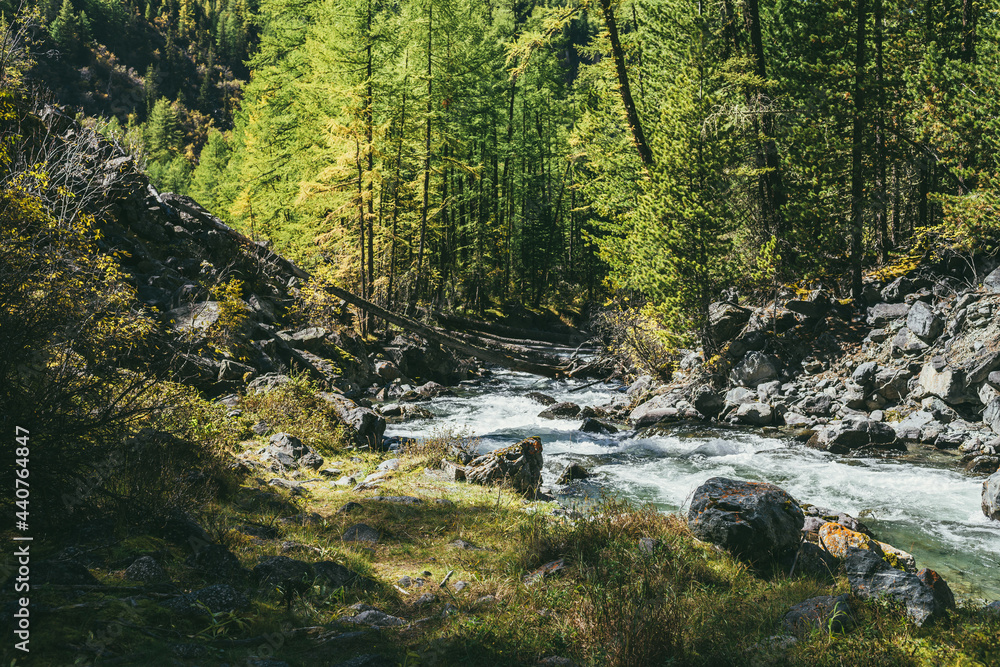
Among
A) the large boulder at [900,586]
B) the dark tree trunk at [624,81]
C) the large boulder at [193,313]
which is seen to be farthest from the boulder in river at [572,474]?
the dark tree trunk at [624,81]

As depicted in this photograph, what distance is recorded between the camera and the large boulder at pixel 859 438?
12.0 metres

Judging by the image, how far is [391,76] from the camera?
800 inches

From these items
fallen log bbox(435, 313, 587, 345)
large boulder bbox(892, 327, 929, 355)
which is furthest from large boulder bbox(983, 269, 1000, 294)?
fallen log bbox(435, 313, 587, 345)

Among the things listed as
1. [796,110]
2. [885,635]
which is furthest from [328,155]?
[885,635]

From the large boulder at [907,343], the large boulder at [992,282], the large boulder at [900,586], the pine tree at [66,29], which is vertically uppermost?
the pine tree at [66,29]

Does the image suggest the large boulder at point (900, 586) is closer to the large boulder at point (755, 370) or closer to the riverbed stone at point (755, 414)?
the riverbed stone at point (755, 414)

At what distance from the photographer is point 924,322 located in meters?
→ 13.2

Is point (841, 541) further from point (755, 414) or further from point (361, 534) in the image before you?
point (755, 414)

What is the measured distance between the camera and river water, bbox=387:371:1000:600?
297 inches

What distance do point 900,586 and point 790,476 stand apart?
6.13 meters

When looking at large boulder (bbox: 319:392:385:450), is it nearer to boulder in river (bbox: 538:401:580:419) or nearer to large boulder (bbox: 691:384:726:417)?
boulder in river (bbox: 538:401:580:419)

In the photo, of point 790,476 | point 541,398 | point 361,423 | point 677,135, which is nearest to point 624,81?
point 677,135

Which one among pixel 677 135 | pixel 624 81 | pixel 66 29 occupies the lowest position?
pixel 677 135

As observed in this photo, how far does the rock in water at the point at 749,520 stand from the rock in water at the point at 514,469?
3229mm
